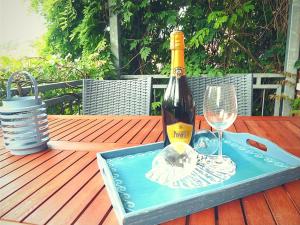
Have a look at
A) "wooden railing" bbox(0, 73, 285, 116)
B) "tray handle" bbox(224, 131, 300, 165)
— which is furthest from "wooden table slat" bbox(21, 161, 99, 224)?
"wooden railing" bbox(0, 73, 285, 116)

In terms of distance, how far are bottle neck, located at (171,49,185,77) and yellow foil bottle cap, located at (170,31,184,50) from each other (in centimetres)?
2

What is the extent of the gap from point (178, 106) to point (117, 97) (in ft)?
2.93

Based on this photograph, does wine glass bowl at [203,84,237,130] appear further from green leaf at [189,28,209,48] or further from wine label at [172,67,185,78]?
green leaf at [189,28,209,48]

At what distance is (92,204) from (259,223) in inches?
12.9

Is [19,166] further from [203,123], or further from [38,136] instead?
[203,123]

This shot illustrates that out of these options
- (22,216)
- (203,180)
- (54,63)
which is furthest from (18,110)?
(54,63)

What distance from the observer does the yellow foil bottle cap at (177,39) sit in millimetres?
660

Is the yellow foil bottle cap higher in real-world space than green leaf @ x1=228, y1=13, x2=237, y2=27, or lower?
lower

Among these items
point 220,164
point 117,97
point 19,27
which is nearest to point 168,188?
point 220,164

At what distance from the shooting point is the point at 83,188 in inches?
23.4

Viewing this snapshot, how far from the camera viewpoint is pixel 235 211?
488 millimetres

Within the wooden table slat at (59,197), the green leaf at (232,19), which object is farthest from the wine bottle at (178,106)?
the green leaf at (232,19)

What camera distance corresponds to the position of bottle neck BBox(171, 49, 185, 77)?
71cm

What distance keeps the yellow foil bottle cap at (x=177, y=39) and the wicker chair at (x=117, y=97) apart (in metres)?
0.92
